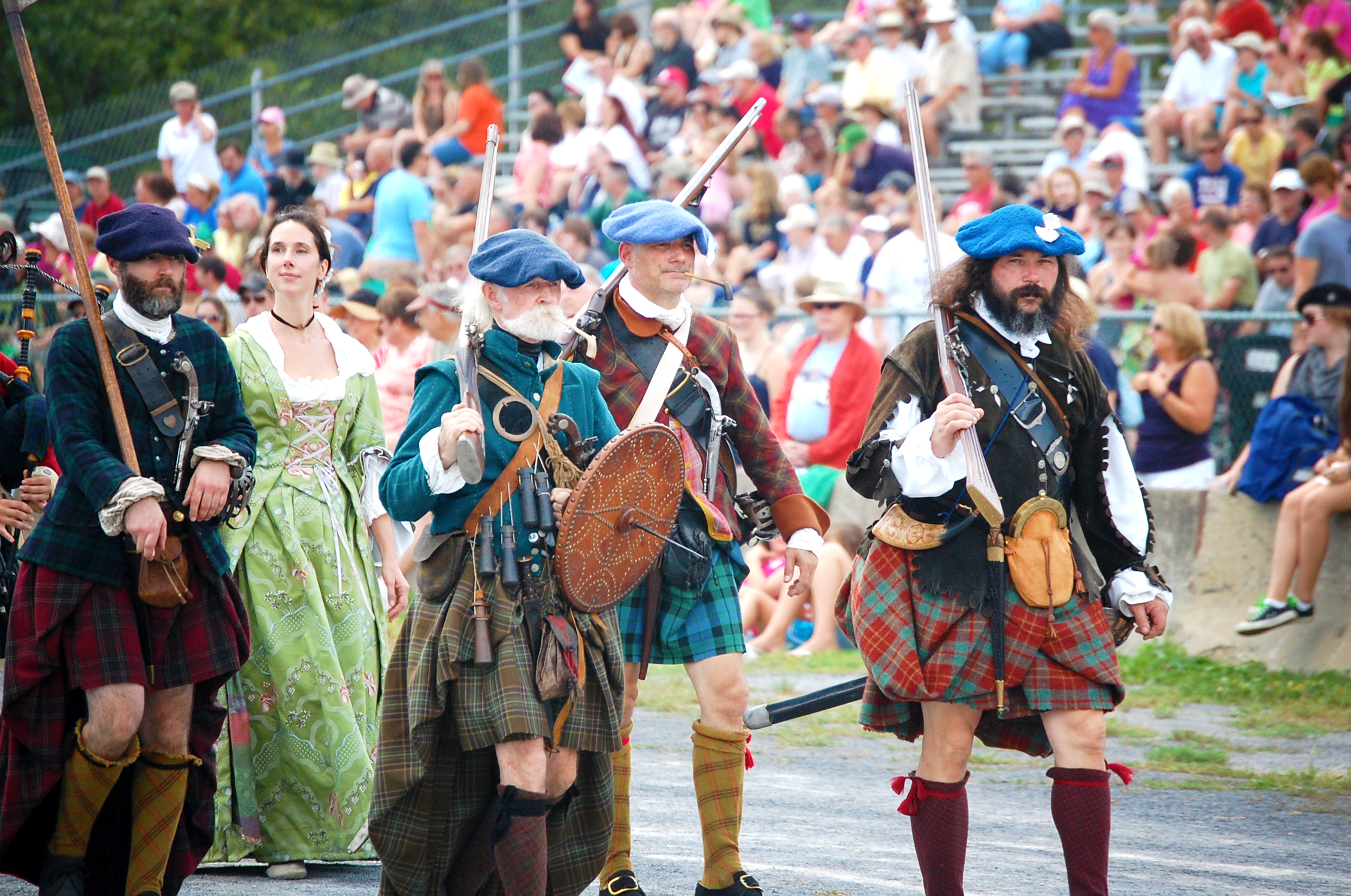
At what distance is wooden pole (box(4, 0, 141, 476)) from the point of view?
4.33m

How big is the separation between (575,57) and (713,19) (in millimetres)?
1644

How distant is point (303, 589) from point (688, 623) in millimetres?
1368

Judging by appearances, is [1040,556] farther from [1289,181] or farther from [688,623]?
[1289,181]

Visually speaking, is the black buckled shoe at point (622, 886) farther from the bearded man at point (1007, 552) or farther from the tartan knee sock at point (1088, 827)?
the tartan knee sock at point (1088, 827)

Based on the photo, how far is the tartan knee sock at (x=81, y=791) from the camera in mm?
4441

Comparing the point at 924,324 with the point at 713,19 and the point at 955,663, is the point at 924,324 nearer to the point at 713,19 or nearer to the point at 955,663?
the point at 955,663

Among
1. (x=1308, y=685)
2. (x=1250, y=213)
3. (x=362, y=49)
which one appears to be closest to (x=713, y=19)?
(x=362, y=49)

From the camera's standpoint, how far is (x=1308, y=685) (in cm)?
811

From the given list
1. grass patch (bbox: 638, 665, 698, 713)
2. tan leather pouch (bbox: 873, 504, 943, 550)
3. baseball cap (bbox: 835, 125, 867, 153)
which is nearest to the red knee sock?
tan leather pouch (bbox: 873, 504, 943, 550)

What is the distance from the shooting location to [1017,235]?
4.60 metres

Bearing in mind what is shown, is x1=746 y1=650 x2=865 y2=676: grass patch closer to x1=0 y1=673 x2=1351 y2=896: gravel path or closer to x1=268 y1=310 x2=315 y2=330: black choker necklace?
x1=0 y1=673 x2=1351 y2=896: gravel path

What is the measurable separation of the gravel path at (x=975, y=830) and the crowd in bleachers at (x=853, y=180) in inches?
85.0

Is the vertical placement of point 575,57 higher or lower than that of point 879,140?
higher

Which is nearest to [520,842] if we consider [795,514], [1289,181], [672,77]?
[795,514]
